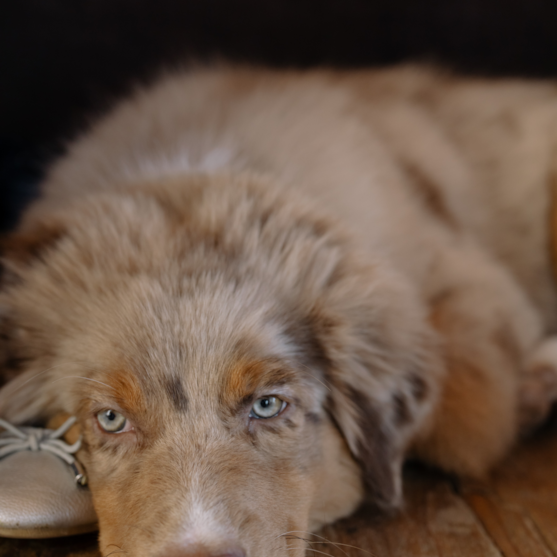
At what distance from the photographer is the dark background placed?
3812 millimetres

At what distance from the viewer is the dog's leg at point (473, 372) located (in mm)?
2273

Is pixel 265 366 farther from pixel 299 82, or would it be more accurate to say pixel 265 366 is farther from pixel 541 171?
pixel 541 171

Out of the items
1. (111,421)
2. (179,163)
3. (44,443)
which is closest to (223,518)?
(111,421)

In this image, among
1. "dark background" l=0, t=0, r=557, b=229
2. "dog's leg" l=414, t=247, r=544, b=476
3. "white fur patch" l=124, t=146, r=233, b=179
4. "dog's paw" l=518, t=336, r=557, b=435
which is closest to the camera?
"dog's leg" l=414, t=247, r=544, b=476

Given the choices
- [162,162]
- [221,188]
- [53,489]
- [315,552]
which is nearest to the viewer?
[53,489]

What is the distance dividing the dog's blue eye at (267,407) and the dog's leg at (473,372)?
644 mm

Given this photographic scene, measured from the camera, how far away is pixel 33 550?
1783mm

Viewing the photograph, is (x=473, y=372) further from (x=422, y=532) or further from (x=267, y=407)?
(x=267, y=407)

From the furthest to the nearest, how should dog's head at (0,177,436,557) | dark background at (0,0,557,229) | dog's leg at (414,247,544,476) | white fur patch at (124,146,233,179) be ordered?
dark background at (0,0,557,229), white fur patch at (124,146,233,179), dog's leg at (414,247,544,476), dog's head at (0,177,436,557)

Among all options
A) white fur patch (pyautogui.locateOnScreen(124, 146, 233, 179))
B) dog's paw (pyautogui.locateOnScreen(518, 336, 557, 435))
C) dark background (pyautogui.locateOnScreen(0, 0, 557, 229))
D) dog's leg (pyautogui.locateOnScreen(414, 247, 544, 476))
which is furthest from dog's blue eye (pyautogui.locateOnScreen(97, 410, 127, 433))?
dark background (pyautogui.locateOnScreen(0, 0, 557, 229))

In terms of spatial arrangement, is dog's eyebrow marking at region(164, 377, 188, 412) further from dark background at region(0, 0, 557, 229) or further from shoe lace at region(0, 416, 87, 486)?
dark background at region(0, 0, 557, 229)

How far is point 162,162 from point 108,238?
0.56 metres

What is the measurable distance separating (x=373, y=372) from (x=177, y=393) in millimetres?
628

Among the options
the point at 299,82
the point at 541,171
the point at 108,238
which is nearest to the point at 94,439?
the point at 108,238
